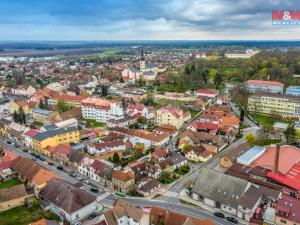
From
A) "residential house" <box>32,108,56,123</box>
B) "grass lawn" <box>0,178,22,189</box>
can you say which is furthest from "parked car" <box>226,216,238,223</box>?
"residential house" <box>32,108,56,123</box>

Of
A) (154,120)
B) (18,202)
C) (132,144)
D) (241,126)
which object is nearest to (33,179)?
(18,202)

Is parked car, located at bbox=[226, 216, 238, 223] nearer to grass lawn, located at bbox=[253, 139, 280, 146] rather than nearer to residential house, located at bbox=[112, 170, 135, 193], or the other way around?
residential house, located at bbox=[112, 170, 135, 193]

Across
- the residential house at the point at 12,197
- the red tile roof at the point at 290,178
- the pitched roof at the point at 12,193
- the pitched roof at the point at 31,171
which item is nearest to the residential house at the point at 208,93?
the red tile roof at the point at 290,178

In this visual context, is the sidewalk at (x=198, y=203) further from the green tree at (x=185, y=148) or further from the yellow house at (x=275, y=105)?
the yellow house at (x=275, y=105)

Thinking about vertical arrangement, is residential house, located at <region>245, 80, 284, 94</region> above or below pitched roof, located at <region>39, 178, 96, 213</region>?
above

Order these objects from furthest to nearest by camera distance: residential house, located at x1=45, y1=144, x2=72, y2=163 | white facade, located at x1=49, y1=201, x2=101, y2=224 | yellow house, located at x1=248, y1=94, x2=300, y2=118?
yellow house, located at x1=248, y1=94, x2=300, y2=118
residential house, located at x1=45, y1=144, x2=72, y2=163
white facade, located at x1=49, y1=201, x2=101, y2=224

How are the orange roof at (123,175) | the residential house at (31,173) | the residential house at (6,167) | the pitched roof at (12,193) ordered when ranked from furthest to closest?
the residential house at (6,167)
the orange roof at (123,175)
the residential house at (31,173)
the pitched roof at (12,193)
